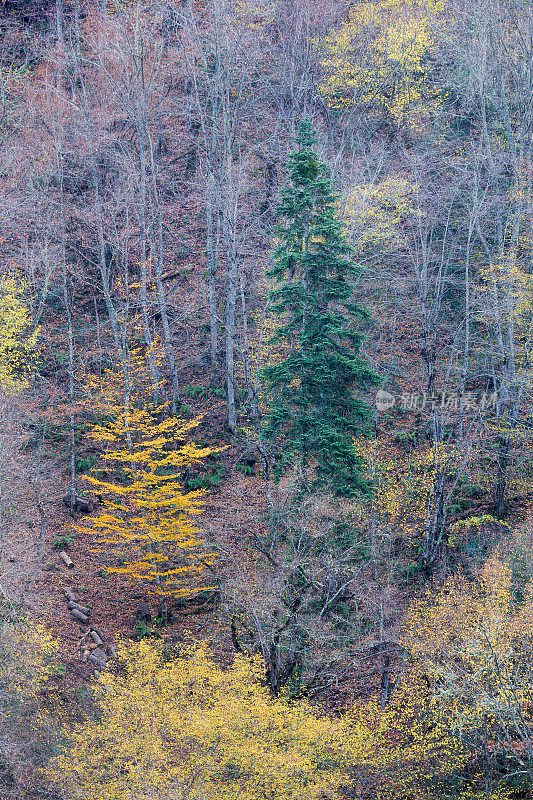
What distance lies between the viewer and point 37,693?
1825cm

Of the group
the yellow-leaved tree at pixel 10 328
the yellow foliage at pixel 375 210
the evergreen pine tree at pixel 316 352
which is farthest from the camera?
the yellow foliage at pixel 375 210

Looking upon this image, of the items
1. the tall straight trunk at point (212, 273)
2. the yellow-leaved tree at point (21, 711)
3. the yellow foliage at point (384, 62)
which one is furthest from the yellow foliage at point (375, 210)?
the yellow-leaved tree at point (21, 711)

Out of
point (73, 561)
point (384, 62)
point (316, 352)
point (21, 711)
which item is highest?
point (384, 62)

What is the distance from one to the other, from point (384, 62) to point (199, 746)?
31.3 metres

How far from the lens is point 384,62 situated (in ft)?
112

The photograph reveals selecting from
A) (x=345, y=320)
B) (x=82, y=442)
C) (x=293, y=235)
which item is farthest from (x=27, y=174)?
(x=345, y=320)

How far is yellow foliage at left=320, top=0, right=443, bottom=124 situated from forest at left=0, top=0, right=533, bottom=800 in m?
0.15

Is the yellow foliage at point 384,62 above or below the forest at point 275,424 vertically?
above

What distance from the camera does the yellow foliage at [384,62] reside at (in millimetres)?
33719

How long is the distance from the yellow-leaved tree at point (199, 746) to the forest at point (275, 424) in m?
0.09

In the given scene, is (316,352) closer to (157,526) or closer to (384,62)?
(157,526)

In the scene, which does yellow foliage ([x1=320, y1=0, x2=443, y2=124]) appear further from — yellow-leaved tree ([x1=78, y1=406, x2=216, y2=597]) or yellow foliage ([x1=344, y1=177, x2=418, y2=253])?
yellow-leaved tree ([x1=78, y1=406, x2=216, y2=597])

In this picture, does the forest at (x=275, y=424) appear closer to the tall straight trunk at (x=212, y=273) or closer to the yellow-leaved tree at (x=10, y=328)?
the tall straight trunk at (x=212, y=273)

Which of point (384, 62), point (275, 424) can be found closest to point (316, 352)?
point (275, 424)
